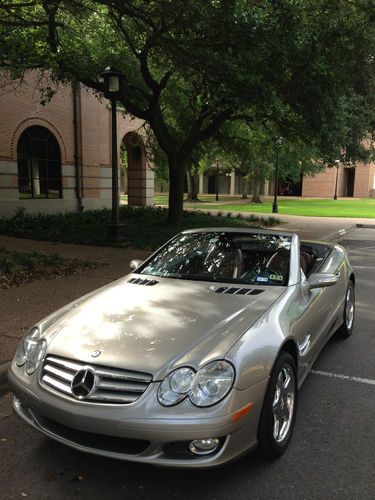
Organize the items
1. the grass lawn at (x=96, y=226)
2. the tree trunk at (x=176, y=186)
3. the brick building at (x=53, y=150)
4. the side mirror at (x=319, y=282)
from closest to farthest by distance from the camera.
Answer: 1. the side mirror at (x=319, y=282)
2. the grass lawn at (x=96, y=226)
3. the tree trunk at (x=176, y=186)
4. the brick building at (x=53, y=150)

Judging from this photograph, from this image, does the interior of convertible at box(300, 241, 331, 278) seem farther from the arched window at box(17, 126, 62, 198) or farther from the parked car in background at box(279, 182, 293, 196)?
the parked car in background at box(279, 182, 293, 196)

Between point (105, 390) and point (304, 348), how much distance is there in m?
1.69

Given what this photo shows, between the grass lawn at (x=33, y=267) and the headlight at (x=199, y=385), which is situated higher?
the headlight at (x=199, y=385)

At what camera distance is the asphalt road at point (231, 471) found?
2.77m

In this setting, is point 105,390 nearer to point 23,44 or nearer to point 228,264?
point 228,264

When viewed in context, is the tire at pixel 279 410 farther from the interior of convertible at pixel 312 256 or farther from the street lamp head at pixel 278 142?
the street lamp head at pixel 278 142

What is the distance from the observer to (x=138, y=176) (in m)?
Answer: 28.2

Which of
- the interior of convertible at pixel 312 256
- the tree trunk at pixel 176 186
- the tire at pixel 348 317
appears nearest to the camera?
the interior of convertible at pixel 312 256

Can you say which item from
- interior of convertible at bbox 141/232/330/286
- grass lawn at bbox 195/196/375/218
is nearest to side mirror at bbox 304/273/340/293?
interior of convertible at bbox 141/232/330/286

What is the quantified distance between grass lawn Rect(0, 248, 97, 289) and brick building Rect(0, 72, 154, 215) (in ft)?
30.8

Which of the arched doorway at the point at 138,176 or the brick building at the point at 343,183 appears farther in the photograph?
the brick building at the point at 343,183

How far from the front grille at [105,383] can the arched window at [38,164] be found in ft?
57.6

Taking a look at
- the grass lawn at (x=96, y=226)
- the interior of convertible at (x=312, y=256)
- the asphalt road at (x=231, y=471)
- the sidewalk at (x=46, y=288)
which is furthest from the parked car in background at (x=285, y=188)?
the asphalt road at (x=231, y=471)

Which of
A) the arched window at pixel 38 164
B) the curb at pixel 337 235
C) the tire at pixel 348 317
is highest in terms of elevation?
the arched window at pixel 38 164
